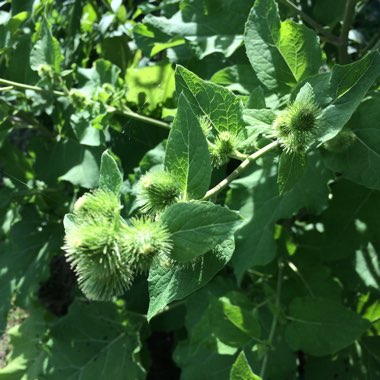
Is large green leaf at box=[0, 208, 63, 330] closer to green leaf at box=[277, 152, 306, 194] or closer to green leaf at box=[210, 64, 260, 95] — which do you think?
green leaf at box=[210, 64, 260, 95]

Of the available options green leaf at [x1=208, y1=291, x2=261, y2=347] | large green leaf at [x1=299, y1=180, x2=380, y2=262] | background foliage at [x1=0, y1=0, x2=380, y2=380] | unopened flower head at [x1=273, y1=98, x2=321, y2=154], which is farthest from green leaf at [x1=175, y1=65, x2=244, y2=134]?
large green leaf at [x1=299, y1=180, x2=380, y2=262]

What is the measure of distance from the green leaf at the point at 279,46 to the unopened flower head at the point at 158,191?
57cm

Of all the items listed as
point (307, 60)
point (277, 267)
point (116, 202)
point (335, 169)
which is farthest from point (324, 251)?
point (116, 202)

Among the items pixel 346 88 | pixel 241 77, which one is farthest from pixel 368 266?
pixel 346 88

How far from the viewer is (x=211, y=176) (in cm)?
132

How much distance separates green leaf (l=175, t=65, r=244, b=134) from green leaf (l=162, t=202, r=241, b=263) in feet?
1.05

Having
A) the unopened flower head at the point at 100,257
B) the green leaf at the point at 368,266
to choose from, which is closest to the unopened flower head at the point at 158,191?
the unopened flower head at the point at 100,257

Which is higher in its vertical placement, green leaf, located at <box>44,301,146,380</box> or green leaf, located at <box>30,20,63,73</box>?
green leaf, located at <box>30,20,63,73</box>

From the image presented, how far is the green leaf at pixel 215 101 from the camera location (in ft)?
3.73

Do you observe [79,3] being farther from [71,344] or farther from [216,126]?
[71,344]

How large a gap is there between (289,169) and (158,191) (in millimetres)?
315

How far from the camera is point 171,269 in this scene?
3.26 feet

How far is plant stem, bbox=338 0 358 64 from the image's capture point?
4.94ft

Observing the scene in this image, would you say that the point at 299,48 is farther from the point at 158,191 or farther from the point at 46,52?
the point at 46,52
